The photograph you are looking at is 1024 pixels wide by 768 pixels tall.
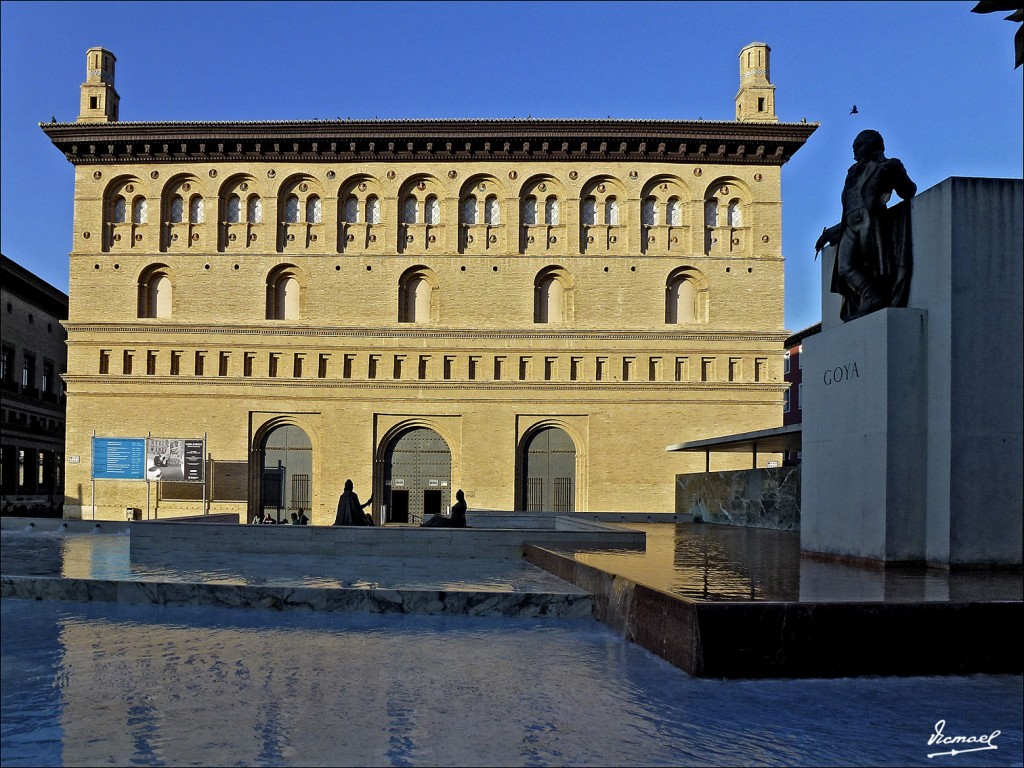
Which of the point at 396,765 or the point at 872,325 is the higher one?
the point at 872,325

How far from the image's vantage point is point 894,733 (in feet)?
13.4

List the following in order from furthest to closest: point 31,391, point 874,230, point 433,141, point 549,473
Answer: point 31,391 < point 433,141 < point 549,473 < point 874,230

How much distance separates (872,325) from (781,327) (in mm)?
25330

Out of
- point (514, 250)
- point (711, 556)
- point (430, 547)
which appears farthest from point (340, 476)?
point (711, 556)

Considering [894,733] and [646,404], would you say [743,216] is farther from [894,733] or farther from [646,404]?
[894,733]

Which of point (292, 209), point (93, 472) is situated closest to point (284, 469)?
point (93, 472)

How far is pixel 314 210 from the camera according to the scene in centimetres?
3425

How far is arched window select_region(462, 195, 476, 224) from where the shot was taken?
112 ft

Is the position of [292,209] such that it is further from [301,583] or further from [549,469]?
[301,583]

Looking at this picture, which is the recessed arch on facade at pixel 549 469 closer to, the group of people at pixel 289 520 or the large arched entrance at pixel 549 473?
the large arched entrance at pixel 549 473

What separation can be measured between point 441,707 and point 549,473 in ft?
93.0

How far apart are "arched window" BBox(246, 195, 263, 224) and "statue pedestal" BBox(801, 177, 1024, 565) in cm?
2911

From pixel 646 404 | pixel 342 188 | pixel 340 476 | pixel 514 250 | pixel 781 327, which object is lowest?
pixel 340 476

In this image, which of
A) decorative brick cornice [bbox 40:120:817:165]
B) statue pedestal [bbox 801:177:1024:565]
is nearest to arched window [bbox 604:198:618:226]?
decorative brick cornice [bbox 40:120:817:165]
